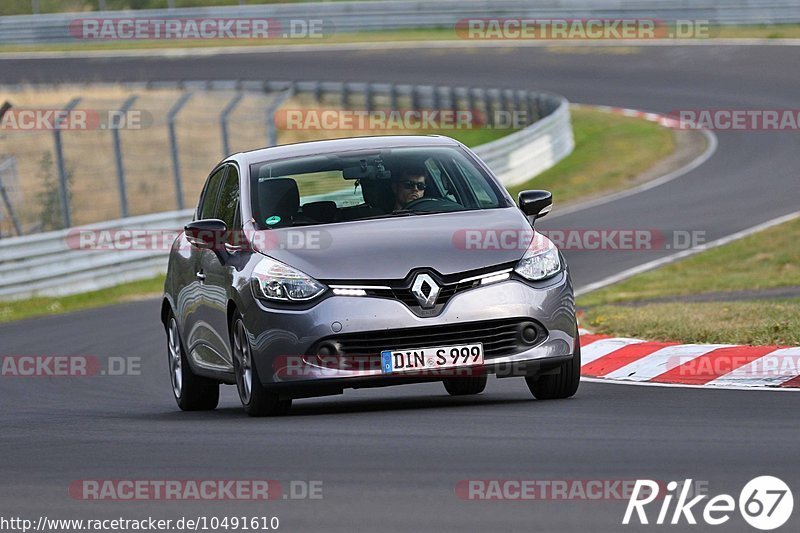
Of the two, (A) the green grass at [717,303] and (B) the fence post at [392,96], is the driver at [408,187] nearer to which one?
(A) the green grass at [717,303]

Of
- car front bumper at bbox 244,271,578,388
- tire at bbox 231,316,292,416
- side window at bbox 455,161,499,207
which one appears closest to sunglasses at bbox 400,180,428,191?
side window at bbox 455,161,499,207

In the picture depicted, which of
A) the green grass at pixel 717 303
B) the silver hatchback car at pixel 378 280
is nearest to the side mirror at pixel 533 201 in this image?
the silver hatchback car at pixel 378 280

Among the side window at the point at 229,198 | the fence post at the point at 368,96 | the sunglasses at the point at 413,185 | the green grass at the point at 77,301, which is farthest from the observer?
the fence post at the point at 368,96

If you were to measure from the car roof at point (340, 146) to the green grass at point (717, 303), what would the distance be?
2429 mm

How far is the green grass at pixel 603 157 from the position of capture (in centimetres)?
2855

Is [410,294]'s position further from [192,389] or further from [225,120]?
[225,120]

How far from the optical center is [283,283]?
8.81m

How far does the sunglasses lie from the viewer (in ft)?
32.0

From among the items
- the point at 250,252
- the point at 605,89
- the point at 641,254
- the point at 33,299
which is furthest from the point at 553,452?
the point at 605,89

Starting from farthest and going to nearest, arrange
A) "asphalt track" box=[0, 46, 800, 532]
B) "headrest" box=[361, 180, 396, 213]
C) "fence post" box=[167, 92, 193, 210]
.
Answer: "fence post" box=[167, 92, 193, 210], "headrest" box=[361, 180, 396, 213], "asphalt track" box=[0, 46, 800, 532]

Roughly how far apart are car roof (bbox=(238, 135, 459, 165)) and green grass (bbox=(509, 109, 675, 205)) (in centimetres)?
1708

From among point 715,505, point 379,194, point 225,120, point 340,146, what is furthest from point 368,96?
point 715,505

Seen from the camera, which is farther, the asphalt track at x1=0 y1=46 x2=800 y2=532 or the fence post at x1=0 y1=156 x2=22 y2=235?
the fence post at x1=0 y1=156 x2=22 y2=235

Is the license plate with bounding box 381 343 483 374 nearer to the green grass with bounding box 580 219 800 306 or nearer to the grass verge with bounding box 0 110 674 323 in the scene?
the green grass with bounding box 580 219 800 306
